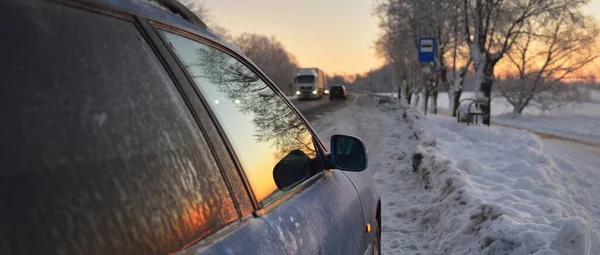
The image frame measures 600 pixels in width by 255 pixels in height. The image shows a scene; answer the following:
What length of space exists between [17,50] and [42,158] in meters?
0.20

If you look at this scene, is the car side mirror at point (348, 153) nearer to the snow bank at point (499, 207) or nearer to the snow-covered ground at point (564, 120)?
the snow bank at point (499, 207)

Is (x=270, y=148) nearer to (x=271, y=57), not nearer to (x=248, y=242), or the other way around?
(x=248, y=242)

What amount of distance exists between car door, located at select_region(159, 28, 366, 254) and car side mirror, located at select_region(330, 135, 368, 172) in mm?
80

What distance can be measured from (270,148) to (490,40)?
20.5 meters

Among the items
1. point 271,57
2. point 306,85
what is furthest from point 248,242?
point 271,57

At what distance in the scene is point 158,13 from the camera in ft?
4.37

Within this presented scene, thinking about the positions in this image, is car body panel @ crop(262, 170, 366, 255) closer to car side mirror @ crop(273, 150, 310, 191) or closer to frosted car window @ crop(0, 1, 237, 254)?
car side mirror @ crop(273, 150, 310, 191)

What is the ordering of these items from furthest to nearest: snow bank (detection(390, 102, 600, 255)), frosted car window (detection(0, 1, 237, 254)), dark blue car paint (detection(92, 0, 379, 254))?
snow bank (detection(390, 102, 600, 255)) < dark blue car paint (detection(92, 0, 379, 254)) < frosted car window (detection(0, 1, 237, 254))

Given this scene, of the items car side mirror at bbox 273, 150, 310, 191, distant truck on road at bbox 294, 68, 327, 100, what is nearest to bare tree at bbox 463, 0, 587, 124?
car side mirror at bbox 273, 150, 310, 191

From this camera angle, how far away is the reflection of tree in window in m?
1.59

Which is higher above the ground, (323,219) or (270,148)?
(270,148)

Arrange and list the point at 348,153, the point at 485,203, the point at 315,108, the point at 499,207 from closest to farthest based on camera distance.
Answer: the point at 348,153, the point at 499,207, the point at 485,203, the point at 315,108

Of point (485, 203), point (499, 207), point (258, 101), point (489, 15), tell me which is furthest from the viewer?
point (489, 15)

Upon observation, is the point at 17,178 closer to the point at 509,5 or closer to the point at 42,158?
the point at 42,158
